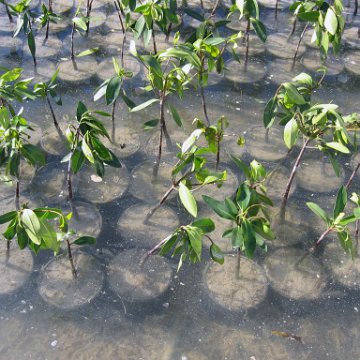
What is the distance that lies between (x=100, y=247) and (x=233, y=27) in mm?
1571

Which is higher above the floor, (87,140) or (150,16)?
(150,16)

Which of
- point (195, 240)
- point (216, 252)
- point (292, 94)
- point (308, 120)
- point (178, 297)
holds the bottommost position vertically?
point (178, 297)

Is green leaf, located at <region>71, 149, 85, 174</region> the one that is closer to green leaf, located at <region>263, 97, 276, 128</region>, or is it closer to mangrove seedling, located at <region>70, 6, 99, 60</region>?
green leaf, located at <region>263, 97, 276, 128</region>

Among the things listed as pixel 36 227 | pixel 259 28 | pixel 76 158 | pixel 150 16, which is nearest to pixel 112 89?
pixel 76 158

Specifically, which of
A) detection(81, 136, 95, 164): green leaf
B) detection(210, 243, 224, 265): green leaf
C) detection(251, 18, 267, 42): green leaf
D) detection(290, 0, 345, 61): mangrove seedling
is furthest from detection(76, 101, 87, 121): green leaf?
detection(251, 18, 267, 42): green leaf

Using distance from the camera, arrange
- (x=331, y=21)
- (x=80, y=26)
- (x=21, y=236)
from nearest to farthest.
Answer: (x=21, y=236) < (x=331, y=21) < (x=80, y=26)

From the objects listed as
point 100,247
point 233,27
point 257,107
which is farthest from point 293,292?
point 233,27

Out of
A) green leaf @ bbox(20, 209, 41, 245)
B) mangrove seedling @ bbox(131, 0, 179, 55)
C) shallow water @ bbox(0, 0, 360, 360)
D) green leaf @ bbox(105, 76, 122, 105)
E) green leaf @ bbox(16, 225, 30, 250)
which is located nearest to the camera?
green leaf @ bbox(20, 209, 41, 245)

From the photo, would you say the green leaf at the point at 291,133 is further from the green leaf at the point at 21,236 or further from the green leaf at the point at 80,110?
the green leaf at the point at 21,236

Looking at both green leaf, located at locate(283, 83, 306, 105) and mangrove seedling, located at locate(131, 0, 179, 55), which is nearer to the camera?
green leaf, located at locate(283, 83, 306, 105)

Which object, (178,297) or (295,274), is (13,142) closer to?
(178,297)

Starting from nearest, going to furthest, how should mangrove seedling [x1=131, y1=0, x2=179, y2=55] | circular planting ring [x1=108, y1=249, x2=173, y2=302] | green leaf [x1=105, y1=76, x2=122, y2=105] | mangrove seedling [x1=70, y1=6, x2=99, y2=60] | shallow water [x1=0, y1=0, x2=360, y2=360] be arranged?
shallow water [x1=0, y1=0, x2=360, y2=360] < circular planting ring [x1=108, y1=249, x2=173, y2=302] < green leaf [x1=105, y1=76, x2=122, y2=105] < mangrove seedling [x1=131, y1=0, x2=179, y2=55] < mangrove seedling [x1=70, y1=6, x2=99, y2=60]

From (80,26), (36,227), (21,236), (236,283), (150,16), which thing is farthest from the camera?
(80,26)

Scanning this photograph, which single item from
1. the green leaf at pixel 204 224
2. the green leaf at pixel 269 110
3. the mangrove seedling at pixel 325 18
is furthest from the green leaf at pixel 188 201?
the mangrove seedling at pixel 325 18
